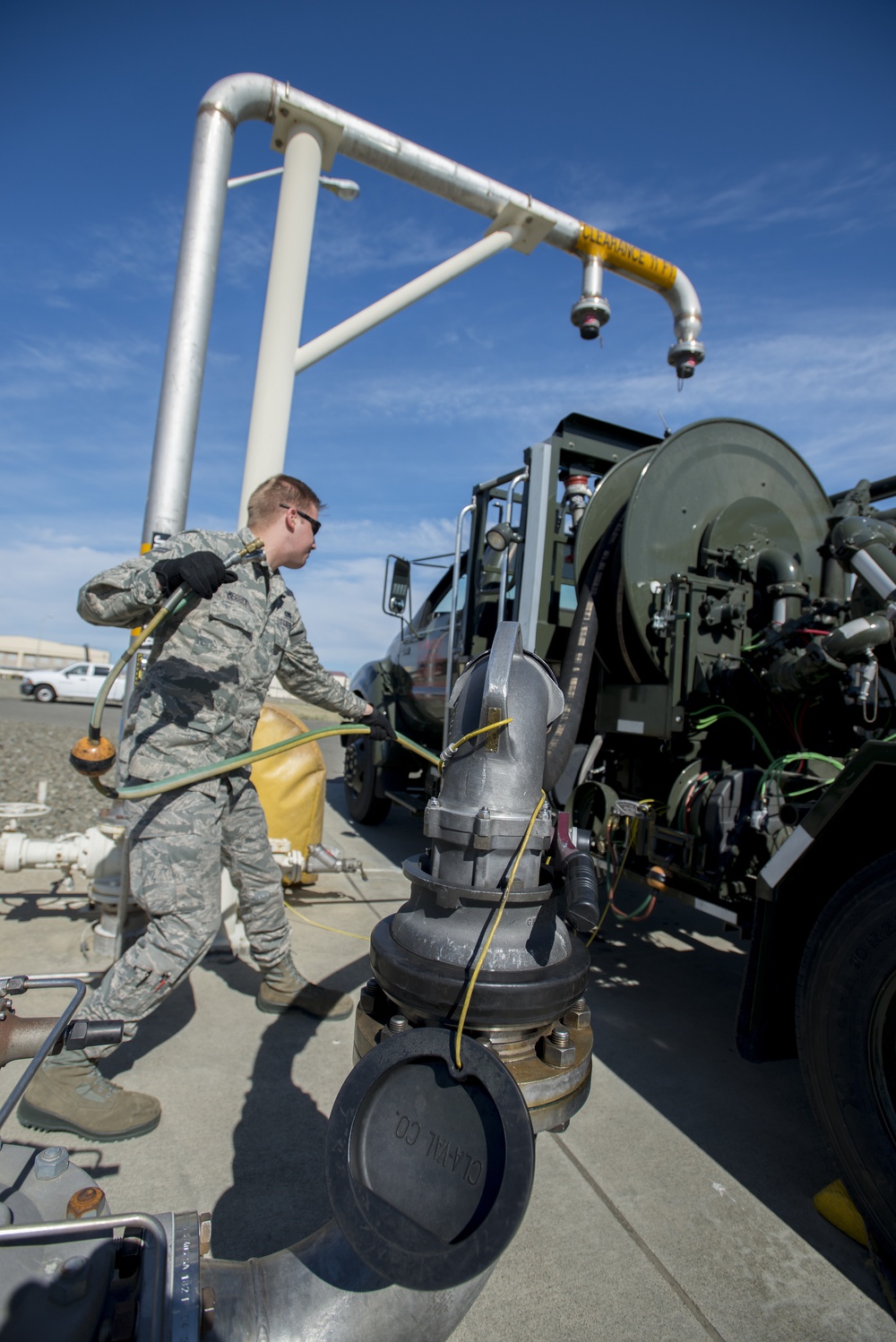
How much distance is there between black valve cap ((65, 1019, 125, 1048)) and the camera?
51.9 inches

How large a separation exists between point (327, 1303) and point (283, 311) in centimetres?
506

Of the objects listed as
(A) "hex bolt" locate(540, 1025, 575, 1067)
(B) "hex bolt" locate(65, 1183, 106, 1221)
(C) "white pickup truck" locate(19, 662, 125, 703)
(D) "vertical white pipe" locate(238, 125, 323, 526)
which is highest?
(D) "vertical white pipe" locate(238, 125, 323, 526)

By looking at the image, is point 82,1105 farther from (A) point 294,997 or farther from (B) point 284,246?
(B) point 284,246

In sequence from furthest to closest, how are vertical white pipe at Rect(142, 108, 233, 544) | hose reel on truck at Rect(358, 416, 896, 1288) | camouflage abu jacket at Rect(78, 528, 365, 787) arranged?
vertical white pipe at Rect(142, 108, 233, 544) < camouflage abu jacket at Rect(78, 528, 365, 787) < hose reel on truck at Rect(358, 416, 896, 1288)

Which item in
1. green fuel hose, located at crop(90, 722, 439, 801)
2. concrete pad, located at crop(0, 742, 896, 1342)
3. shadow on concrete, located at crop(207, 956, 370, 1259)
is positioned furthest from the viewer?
green fuel hose, located at crop(90, 722, 439, 801)

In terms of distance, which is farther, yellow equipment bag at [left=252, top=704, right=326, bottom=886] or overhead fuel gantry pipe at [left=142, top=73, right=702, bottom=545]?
yellow equipment bag at [left=252, top=704, right=326, bottom=886]

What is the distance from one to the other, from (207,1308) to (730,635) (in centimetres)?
345

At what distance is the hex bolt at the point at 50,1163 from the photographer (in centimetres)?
120

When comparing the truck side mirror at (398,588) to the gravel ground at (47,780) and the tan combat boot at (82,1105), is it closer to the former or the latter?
the gravel ground at (47,780)

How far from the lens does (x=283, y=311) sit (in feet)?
16.0

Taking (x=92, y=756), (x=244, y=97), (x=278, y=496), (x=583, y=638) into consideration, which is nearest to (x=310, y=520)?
(x=278, y=496)

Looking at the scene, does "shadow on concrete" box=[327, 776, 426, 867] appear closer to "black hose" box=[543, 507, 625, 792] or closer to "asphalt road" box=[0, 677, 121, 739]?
"black hose" box=[543, 507, 625, 792]

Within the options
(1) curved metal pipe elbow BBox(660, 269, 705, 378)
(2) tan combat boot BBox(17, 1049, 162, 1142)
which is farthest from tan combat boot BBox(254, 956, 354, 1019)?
(1) curved metal pipe elbow BBox(660, 269, 705, 378)

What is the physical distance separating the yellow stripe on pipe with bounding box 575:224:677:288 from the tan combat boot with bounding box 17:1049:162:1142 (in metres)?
6.57
